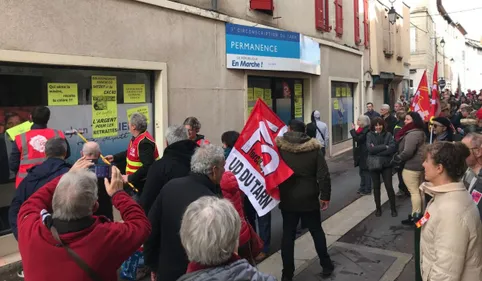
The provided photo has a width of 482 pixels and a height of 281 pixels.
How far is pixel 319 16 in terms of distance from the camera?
13430 mm

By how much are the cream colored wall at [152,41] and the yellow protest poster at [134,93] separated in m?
0.48

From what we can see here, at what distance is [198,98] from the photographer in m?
8.46

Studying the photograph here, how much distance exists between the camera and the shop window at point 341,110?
49.4 ft

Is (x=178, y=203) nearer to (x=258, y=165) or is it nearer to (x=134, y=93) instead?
(x=258, y=165)

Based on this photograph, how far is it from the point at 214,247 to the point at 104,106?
556 centimetres

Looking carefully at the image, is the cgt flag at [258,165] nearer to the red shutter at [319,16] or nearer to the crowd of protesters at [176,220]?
the crowd of protesters at [176,220]

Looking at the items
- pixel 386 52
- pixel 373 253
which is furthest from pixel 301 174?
pixel 386 52

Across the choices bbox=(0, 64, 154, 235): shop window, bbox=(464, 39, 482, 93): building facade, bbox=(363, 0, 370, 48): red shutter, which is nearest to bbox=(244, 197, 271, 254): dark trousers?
bbox=(0, 64, 154, 235): shop window

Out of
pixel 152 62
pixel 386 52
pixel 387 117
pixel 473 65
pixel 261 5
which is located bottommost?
pixel 387 117

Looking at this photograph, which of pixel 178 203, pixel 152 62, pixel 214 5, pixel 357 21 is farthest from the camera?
pixel 357 21

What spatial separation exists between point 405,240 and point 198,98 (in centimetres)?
443

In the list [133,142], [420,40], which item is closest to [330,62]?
→ [133,142]

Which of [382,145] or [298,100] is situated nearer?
[382,145]

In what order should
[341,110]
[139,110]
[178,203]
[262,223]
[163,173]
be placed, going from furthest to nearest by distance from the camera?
[341,110] < [139,110] < [262,223] < [163,173] < [178,203]
